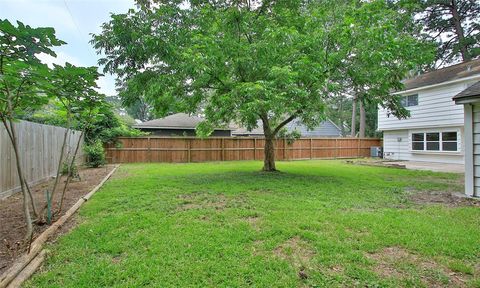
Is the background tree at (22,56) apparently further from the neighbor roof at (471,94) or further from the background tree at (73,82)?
the neighbor roof at (471,94)

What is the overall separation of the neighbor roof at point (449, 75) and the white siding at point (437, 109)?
37cm

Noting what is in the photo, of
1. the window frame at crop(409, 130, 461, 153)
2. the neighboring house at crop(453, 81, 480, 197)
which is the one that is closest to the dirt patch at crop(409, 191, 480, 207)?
the neighboring house at crop(453, 81, 480, 197)

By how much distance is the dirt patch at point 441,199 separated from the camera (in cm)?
561

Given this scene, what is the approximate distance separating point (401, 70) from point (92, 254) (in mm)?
8573

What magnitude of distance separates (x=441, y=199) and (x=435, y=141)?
420 inches

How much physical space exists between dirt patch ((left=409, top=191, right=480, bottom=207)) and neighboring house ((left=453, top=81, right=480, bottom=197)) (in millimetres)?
362

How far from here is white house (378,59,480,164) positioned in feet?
43.6

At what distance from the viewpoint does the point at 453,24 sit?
59.4 ft

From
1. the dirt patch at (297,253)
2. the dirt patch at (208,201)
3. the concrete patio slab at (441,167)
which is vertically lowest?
the dirt patch at (297,253)

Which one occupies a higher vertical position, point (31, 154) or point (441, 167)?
point (31, 154)

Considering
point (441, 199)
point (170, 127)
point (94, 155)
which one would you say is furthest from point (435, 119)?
point (94, 155)

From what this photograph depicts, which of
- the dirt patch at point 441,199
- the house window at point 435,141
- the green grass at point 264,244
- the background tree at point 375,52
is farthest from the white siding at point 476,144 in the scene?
the house window at point 435,141

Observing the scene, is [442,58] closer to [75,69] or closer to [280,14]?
[280,14]

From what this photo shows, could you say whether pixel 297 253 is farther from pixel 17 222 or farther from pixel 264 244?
pixel 17 222
